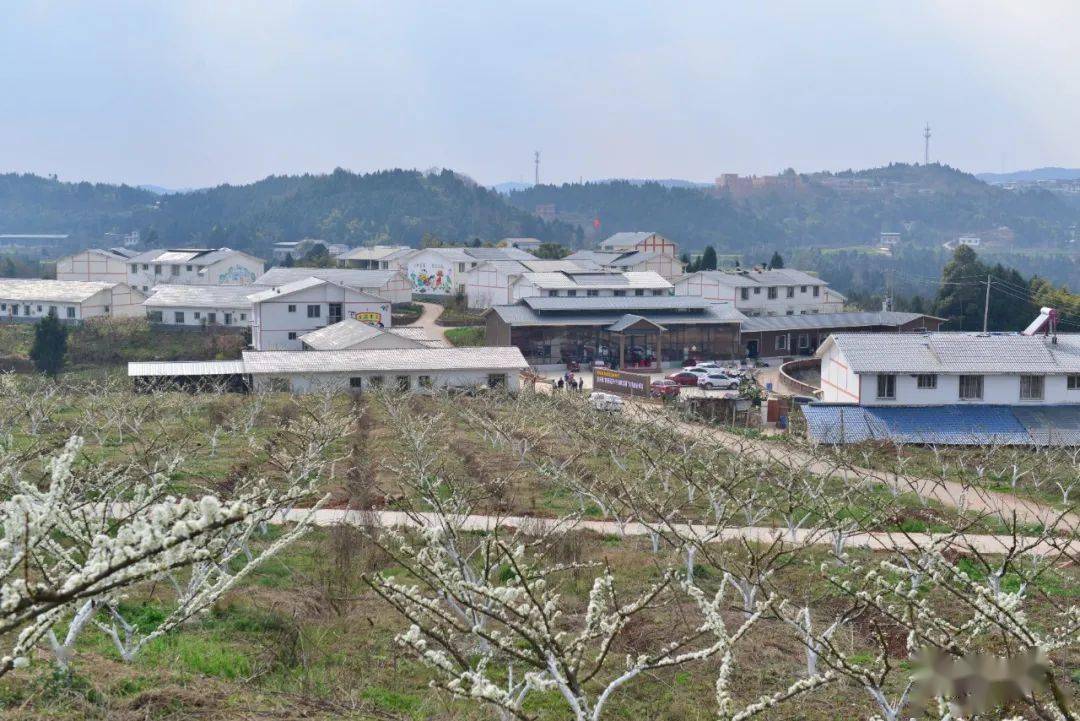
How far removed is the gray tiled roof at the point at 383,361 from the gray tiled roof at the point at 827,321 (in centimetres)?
1313

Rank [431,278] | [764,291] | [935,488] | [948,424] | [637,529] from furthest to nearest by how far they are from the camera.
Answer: [431,278] < [764,291] < [948,424] < [935,488] < [637,529]

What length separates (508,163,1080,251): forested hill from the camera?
507ft

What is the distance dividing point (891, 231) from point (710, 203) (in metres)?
33.8

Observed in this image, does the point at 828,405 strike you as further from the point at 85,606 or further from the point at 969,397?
the point at 85,606

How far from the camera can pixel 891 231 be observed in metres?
176

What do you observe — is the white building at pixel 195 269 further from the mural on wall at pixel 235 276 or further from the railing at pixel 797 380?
the railing at pixel 797 380

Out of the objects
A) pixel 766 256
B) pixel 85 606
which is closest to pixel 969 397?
pixel 85 606

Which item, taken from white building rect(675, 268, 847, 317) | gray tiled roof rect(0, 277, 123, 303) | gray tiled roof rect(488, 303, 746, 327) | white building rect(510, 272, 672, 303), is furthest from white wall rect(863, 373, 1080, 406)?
gray tiled roof rect(0, 277, 123, 303)

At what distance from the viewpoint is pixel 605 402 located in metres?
27.5

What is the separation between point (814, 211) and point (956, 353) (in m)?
160

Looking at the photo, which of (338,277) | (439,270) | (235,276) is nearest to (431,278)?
(439,270)

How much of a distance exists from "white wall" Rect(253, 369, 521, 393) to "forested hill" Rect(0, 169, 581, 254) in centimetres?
7850

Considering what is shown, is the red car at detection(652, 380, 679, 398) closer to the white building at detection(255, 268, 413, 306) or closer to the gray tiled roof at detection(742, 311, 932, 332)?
the gray tiled roof at detection(742, 311, 932, 332)

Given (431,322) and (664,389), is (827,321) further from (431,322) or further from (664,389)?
(431,322)
